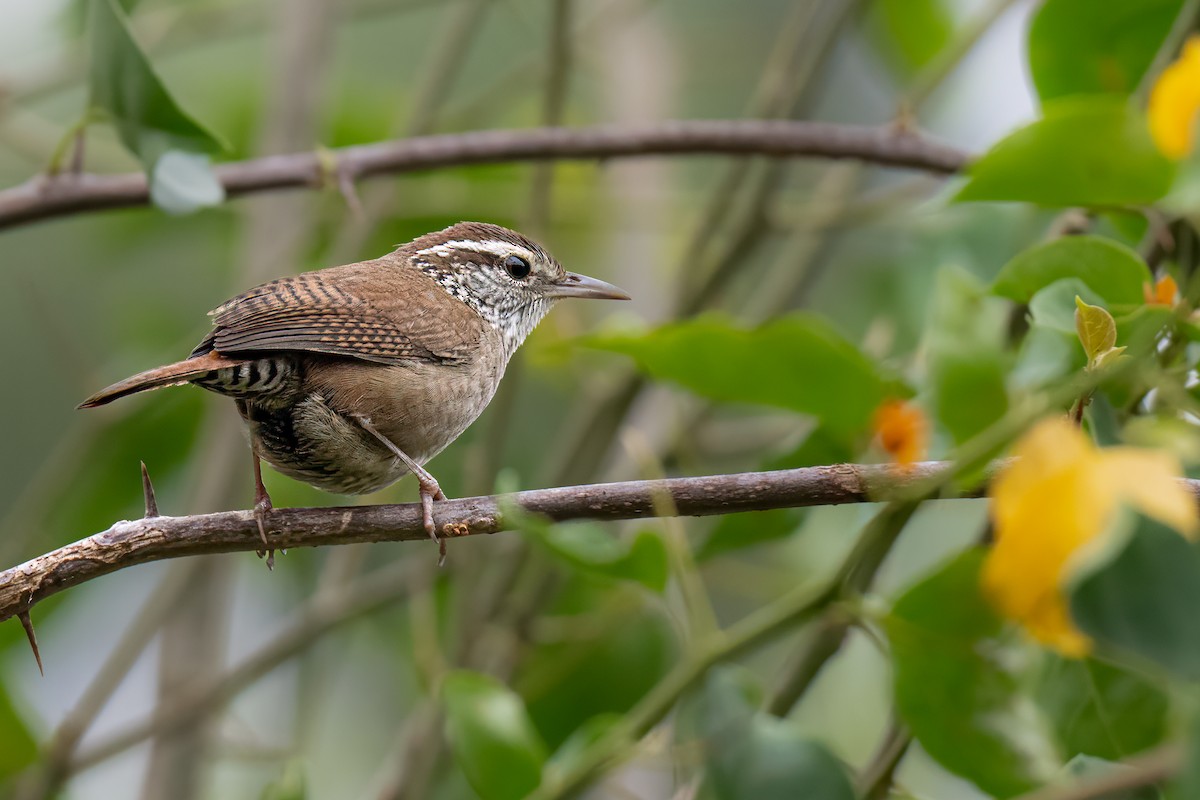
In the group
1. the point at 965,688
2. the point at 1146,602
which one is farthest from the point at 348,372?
the point at 1146,602

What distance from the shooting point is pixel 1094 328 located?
1737 mm

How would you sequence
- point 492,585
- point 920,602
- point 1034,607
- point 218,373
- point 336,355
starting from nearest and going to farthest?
point 1034,607
point 920,602
point 218,373
point 336,355
point 492,585

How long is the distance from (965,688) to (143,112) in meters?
1.84

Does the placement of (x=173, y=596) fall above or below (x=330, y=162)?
below

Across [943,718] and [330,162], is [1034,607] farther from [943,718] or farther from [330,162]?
[330,162]

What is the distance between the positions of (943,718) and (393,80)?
600cm

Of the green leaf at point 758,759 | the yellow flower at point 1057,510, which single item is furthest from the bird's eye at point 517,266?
the yellow flower at point 1057,510

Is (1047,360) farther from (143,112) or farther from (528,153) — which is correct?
(143,112)

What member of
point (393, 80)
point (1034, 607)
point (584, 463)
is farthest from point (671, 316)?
point (393, 80)

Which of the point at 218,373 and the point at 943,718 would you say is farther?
the point at 218,373

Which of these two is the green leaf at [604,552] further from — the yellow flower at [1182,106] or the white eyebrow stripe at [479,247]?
the white eyebrow stripe at [479,247]

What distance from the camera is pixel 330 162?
3137 mm

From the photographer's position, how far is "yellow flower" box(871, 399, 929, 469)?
7.13 feet

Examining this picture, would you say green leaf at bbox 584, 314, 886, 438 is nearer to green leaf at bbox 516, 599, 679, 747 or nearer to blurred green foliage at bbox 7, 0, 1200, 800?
blurred green foliage at bbox 7, 0, 1200, 800
